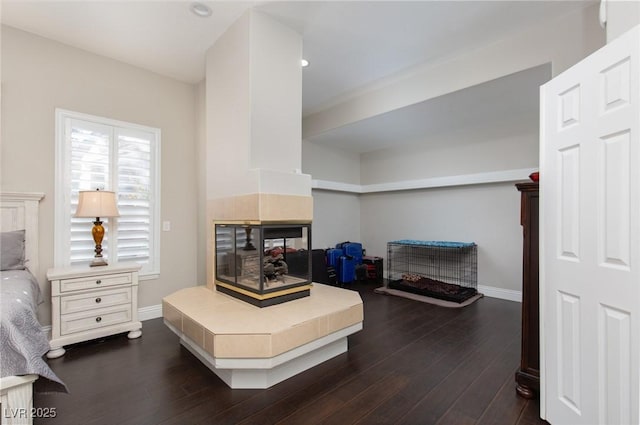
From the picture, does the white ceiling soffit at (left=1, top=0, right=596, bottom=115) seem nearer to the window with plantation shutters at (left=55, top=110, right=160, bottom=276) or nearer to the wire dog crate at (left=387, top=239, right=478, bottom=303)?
the window with plantation shutters at (left=55, top=110, right=160, bottom=276)

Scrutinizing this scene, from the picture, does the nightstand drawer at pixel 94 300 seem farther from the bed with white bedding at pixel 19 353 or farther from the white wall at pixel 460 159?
the white wall at pixel 460 159

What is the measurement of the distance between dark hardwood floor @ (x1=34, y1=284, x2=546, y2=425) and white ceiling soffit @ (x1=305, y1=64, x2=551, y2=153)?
2.59 meters

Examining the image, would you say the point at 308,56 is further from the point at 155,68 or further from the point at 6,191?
the point at 6,191

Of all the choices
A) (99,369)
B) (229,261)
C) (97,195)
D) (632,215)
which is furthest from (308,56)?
(99,369)

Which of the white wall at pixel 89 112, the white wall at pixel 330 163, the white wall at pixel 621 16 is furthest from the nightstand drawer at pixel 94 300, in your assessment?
the white wall at pixel 621 16

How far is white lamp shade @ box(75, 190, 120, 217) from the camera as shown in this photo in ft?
9.01

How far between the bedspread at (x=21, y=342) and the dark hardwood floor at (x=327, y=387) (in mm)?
444

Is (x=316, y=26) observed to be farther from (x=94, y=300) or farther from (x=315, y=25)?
(x=94, y=300)

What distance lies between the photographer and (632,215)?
1.16 m

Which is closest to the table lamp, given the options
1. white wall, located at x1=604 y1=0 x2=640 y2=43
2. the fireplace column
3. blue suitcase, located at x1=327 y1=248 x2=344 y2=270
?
the fireplace column

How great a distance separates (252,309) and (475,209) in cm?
386

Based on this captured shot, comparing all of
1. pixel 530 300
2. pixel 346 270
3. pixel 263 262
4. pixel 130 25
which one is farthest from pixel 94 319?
pixel 530 300

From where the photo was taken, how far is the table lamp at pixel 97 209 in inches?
108

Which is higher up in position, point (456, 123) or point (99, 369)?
point (456, 123)
